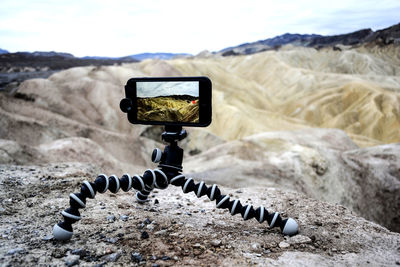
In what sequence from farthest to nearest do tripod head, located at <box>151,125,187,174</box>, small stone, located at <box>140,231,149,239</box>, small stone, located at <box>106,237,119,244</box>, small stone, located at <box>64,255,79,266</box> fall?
tripod head, located at <box>151,125,187,174</box> < small stone, located at <box>140,231,149,239</box> < small stone, located at <box>106,237,119,244</box> < small stone, located at <box>64,255,79,266</box>

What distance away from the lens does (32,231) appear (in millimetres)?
2855

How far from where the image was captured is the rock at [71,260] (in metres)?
2.29

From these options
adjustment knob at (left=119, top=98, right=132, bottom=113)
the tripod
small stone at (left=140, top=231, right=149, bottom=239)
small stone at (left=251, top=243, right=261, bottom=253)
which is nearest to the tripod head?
the tripod

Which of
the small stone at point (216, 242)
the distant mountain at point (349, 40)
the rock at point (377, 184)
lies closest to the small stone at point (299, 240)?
the small stone at point (216, 242)

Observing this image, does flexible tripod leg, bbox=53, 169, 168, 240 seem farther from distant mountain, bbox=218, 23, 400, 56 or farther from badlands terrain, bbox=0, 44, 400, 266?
distant mountain, bbox=218, 23, 400, 56

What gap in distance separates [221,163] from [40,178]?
6662 millimetres

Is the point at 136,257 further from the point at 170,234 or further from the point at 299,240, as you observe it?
the point at 299,240

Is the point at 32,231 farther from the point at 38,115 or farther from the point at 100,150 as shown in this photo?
the point at 38,115

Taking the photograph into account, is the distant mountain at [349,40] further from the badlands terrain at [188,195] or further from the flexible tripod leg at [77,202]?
the flexible tripod leg at [77,202]

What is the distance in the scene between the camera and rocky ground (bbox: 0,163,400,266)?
97.0 inches

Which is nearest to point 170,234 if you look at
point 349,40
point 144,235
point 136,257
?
point 144,235

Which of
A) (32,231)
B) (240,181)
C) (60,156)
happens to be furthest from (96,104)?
(32,231)

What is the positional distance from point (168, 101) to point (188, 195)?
2.05 meters

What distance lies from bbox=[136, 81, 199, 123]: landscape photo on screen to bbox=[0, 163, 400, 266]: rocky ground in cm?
112
